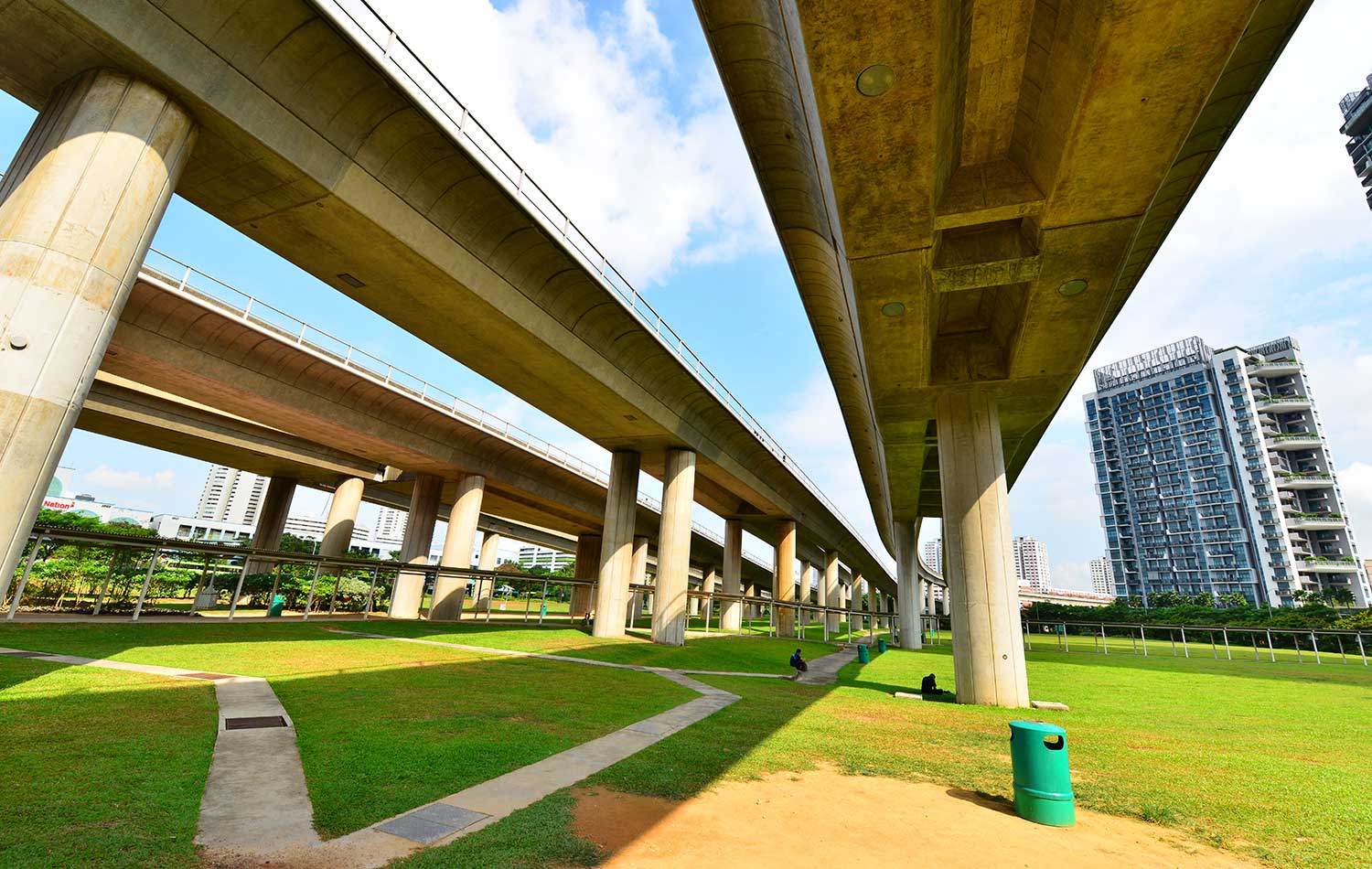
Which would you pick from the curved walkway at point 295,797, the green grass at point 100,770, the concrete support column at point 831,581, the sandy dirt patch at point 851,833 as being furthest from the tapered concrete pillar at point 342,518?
the concrete support column at point 831,581

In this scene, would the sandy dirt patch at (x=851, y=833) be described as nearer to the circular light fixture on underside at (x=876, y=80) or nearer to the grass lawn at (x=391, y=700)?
the grass lawn at (x=391, y=700)

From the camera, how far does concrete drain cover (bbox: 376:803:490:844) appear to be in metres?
5.13

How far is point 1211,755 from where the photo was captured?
10.1 metres

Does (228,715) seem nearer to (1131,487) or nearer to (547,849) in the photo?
(547,849)

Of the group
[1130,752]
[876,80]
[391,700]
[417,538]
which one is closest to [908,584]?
[417,538]

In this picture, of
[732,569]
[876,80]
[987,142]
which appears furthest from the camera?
[732,569]

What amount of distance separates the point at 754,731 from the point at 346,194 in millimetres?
14929

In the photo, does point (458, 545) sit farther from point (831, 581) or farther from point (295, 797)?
point (831, 581)

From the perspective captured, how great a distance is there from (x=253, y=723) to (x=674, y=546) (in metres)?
26.3

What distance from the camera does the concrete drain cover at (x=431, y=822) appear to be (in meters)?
5.13

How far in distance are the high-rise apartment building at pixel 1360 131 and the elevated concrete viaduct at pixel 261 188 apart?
5518 inches

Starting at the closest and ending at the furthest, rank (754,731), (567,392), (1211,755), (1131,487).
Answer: (1211,755)
(754,731)
(567,392)
(1131,487)

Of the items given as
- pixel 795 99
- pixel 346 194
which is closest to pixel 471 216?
pixel 346 194

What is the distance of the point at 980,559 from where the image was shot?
17469 millimetres
